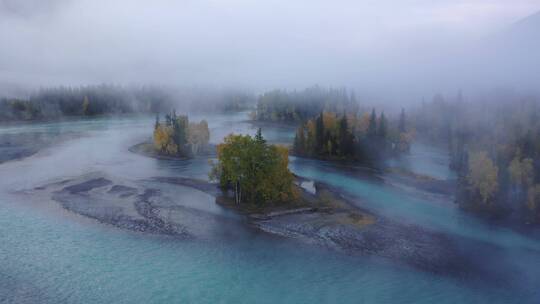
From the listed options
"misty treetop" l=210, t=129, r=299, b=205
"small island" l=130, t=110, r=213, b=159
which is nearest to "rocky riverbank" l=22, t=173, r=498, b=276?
"misty treetop" l=210, t=129, r=299, b=205

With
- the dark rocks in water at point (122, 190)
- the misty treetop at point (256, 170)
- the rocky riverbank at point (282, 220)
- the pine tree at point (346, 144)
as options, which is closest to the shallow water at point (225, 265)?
the rocky riverbank at point (282, 220)

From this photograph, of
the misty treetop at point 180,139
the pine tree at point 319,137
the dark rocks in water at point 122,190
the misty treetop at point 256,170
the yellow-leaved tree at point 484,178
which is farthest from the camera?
the pine tree at point 319,137

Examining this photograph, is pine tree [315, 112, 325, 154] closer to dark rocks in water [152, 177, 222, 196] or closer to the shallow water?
dark rocks in water [152, 177, 222, 196]

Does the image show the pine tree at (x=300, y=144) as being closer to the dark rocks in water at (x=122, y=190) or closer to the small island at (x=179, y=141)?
the small island at (x=179, y=141)

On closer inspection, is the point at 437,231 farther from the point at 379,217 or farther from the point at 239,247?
the point at 239,247

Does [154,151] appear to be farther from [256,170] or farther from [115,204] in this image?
[256,170]
